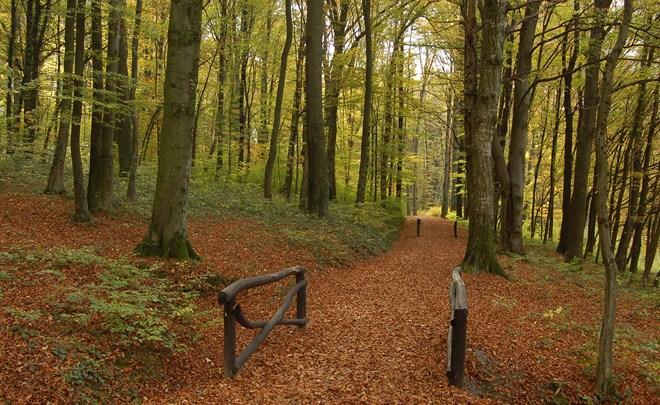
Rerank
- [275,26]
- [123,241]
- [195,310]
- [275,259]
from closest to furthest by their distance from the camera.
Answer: [195,310]
[123,241]
[275,259]
[275,26]

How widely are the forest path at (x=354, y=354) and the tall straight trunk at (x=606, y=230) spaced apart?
74.2 inches

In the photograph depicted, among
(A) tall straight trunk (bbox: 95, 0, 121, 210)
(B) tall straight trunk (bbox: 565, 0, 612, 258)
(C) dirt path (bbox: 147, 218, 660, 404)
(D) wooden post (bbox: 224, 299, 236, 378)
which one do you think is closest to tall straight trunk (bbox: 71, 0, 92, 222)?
(A) tall straight trunk (bbox: 95, 0, 121, 210)

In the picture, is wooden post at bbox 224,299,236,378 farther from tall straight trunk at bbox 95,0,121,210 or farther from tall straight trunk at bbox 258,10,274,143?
tall straight trunk at bbox 258,10,274,143

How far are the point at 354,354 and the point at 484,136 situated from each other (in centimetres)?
707

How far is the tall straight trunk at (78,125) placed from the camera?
9.75 metres

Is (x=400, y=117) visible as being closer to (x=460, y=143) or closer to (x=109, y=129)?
(x=460, y=143)

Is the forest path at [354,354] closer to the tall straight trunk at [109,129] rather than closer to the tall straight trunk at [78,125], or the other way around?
the tall straight trunk at [78,125]

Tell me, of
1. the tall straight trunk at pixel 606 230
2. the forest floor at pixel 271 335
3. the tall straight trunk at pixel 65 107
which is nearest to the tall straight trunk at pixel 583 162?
the forest floor at pixel 271 335

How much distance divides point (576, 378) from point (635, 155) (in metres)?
13.7

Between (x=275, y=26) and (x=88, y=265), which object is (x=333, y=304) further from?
(x=275, y=26)

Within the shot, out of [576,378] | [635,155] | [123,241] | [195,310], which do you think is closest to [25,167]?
[123,241]

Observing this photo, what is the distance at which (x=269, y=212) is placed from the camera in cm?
1598

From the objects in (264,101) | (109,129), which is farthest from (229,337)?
(264,101)

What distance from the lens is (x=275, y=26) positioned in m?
26.8
